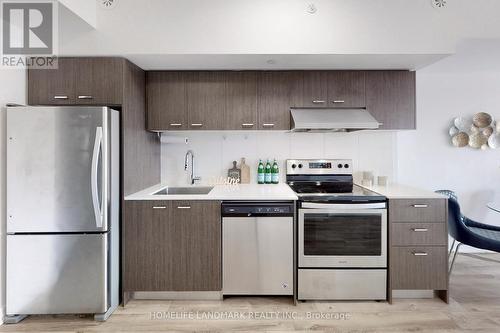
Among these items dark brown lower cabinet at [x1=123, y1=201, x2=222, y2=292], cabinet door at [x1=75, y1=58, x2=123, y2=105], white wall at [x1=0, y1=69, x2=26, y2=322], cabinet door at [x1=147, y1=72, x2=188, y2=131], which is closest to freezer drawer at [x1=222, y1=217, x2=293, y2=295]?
dark brown lower cabinet at [x1=123, y1=201, x2=222, y2=292]

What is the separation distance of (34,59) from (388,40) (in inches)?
107

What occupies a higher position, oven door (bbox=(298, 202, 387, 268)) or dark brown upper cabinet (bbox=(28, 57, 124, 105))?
dark brown upper cabinet (bbox=(28, 57, 124, 105))

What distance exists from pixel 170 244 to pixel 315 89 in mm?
1825

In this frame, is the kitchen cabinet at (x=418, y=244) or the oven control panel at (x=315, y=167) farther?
the oven control panel at (x=315, y=167)

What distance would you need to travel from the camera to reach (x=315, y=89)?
2.95m

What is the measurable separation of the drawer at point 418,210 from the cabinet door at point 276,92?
1211 millimetres

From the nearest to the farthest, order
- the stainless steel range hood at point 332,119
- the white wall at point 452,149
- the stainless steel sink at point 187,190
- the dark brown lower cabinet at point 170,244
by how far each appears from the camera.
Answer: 1. the dark brown lower cabinet at point 170,244
2. the stainless steel range hood at point 332,119
3. the stainless steel sink at point 187,190
4. the white wall at point 452,149

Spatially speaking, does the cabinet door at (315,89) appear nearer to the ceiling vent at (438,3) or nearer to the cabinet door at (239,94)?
the cabinet door at (239,94)

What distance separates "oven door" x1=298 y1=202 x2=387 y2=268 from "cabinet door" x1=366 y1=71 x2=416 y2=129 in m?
0.99

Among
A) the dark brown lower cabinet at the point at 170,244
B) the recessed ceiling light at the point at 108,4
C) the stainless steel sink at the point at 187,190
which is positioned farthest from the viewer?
the stainless steel sink at the point at 187,190

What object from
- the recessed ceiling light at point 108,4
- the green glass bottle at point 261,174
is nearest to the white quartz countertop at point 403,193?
the green glass bottle at point 261,174

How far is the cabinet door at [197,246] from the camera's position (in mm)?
2564

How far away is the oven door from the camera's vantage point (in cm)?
257

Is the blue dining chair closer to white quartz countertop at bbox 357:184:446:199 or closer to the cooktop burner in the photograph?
white quartz countertop at bbox 357:184:446:199
